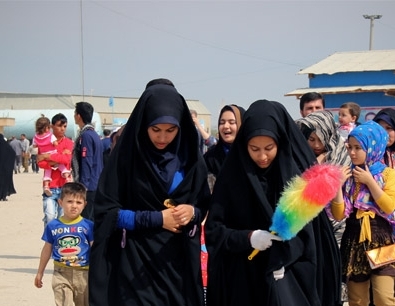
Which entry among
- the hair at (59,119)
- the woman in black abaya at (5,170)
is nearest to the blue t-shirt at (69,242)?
the hair at (59,119)

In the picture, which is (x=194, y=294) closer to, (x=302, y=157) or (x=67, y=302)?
(x=302, y=157)

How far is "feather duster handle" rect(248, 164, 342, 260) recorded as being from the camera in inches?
128

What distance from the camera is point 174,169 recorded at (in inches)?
143

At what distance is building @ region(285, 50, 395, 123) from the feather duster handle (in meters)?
12.1

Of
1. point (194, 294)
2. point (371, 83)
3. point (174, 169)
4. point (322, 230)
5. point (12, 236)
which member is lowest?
point (12, 236)

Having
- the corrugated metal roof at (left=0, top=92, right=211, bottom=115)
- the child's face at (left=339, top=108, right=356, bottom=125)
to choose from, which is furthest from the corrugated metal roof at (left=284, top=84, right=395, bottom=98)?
the corrugated metal roof at (left=0, top=92, right=211, bottom=115)

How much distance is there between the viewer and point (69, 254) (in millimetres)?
5047

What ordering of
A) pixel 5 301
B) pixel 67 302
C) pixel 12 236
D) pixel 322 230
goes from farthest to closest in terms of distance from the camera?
pixel 12 236 < pixel 5 301 < pixel 67 302 < pixel 322 230

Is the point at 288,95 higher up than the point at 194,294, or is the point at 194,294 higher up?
the point at 288,95

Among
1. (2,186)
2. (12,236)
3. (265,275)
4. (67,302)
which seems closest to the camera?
(265,275)

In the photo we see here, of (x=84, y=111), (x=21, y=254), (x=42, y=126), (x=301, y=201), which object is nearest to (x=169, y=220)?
(x=301, y=201)

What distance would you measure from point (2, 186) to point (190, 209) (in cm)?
1441

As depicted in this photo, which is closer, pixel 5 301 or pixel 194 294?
pixel 194 294

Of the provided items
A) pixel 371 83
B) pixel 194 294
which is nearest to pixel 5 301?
pixel 194 294
